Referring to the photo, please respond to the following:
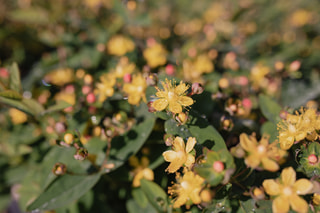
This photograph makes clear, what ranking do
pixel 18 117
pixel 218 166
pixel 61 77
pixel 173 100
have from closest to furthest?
pixel 218 166 → pixel 173 100 → pixel 18 117 → pixel 61 77

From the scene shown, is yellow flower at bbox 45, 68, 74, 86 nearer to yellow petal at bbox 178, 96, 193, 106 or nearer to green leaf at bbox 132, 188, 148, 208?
green leaf at bbox 132, 188, 148, 208

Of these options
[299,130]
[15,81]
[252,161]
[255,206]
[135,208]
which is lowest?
[135,208]

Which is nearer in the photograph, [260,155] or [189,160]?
[260,155]

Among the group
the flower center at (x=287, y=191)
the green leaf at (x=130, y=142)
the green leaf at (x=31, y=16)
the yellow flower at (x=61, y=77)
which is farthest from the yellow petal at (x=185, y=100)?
the green leaf at (x=31, y=16)

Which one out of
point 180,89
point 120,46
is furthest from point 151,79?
point 120,46

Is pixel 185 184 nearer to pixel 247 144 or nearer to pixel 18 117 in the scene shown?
pixel 247 144

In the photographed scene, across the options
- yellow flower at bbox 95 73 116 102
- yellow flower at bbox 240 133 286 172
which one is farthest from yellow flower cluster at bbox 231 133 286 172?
yellow flower at bbox 95 73 116 102
